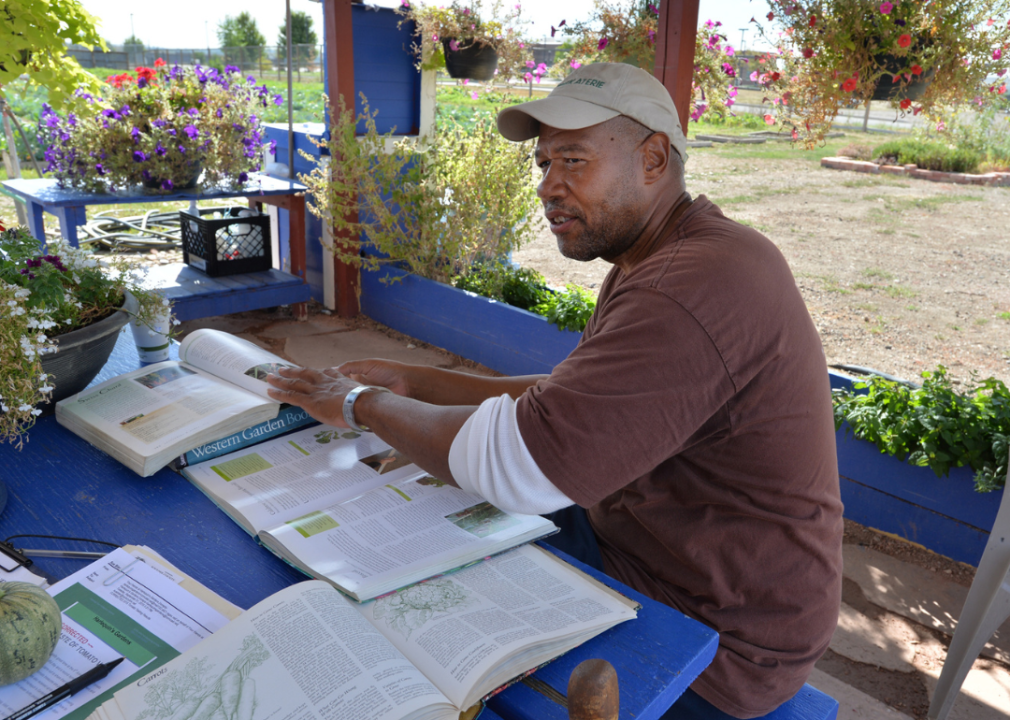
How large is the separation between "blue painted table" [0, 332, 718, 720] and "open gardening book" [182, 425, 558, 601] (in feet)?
0.14

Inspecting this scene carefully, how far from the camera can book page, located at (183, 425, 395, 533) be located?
1.20m

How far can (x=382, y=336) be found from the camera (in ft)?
14.9

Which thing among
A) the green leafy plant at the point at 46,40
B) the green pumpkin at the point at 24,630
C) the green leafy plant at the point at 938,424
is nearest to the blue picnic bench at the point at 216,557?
the green pumpkin at the point at 24,630

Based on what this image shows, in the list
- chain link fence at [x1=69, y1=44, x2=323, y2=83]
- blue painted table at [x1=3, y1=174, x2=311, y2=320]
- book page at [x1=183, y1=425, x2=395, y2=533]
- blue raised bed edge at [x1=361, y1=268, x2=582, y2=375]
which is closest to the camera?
book page at [x1=183, y1=425, x2=395, y2=533]

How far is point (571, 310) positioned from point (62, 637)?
9.33 ft

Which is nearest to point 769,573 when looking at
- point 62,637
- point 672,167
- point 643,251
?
point 643,251

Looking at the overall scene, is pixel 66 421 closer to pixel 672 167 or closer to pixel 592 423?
pixel 592 423

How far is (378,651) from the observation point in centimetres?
82

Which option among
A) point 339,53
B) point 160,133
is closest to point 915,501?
point 339,53

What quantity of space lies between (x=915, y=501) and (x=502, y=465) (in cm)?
197

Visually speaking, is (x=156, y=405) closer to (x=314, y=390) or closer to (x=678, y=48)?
(x=314, y=390)

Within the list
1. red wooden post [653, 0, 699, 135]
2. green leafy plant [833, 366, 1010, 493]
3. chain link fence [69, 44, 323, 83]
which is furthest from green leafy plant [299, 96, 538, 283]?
chain link fence [69, 44, 323, 83]

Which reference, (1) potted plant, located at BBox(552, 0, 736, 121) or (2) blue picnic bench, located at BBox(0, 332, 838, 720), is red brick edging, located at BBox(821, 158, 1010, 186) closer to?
(1) potted plant, located at BBox(552, 0, 736, 121)

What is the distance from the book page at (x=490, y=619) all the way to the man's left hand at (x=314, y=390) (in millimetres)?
470
